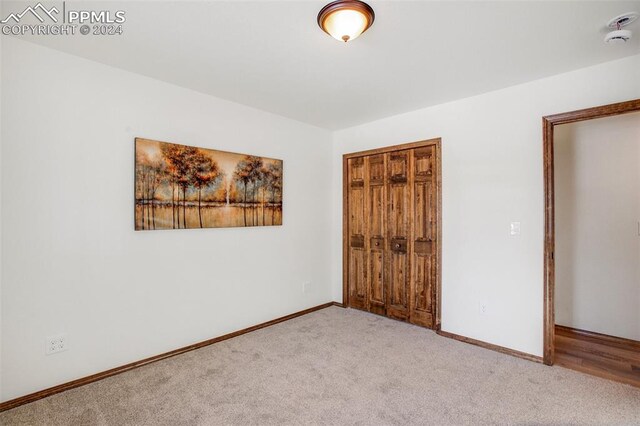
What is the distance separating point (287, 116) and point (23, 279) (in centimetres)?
285

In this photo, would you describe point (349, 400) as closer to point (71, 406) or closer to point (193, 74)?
point (71, 406)

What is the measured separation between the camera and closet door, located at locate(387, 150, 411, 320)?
12.0 feet

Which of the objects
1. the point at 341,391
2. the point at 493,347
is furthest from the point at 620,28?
the point at 341,391

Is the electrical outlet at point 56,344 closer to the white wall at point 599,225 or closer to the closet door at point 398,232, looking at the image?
the closet door at point 398,232

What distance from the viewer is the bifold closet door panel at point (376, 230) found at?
3.88 meters

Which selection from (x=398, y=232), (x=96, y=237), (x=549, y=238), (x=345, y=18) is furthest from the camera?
(x=398, y=232)

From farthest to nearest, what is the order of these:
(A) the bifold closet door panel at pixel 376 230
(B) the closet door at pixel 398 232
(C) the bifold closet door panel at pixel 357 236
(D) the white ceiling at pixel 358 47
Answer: (C) the bifold closet door panel at pixel 357 236 < (A) the bifold closet door panel at pixel 376 230 < (B) the closet door at pixel 398 232 < (D) the white ceiling at pixel 358 47

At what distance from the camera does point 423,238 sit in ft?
11.5

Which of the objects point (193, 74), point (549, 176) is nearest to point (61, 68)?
point (193, 74)

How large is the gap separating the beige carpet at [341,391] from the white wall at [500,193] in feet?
1.15

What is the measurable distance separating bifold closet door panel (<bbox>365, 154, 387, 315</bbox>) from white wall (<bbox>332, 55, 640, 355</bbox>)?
2.21 feet

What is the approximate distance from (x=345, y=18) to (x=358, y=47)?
454 mm

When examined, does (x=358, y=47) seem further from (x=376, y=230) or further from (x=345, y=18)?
(x=376, y=230)

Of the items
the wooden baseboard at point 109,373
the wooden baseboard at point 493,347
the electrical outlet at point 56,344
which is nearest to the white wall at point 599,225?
the wooden baseboard at point 493,347
